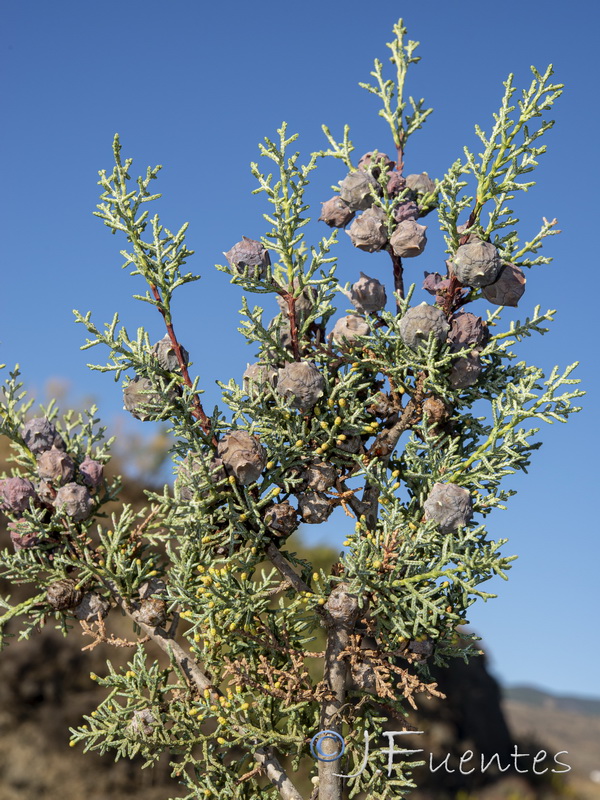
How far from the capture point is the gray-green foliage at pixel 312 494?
2865 mm

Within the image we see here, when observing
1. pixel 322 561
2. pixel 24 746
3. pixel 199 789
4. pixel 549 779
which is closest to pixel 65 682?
pixel 24 746

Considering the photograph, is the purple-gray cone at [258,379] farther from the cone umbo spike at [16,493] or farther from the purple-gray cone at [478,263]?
the cone umbo spike at [16,493]

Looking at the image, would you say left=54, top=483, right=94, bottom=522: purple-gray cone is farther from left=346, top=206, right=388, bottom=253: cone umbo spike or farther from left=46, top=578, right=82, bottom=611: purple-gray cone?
left=346, top=206, right=388, bottom=253: cone umbo spike

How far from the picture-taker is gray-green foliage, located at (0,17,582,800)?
2.87 meters

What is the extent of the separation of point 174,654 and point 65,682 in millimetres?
6089

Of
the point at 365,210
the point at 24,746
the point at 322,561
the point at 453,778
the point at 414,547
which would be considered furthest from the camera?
the point at 453,778

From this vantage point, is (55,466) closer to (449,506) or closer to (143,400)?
(143,400)

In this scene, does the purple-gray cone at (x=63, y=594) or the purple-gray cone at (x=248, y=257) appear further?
the purple-gray cone at (x=63, y=594)

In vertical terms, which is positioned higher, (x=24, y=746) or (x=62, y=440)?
(x=62, y=440)

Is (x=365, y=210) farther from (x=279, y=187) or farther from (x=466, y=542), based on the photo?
(x=466, y=542)

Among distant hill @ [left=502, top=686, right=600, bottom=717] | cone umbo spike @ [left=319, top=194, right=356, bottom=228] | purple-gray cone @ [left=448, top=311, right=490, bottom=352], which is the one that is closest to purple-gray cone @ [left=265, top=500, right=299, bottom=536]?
purple-gray cone @ [left=448, top=311, right=490, bottom=352]

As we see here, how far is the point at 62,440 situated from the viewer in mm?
3457

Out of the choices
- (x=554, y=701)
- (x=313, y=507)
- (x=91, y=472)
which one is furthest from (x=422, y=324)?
(x=554, y=701)

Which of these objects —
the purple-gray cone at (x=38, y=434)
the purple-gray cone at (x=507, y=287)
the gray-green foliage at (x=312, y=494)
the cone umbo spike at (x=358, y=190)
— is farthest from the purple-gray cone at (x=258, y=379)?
the purple-gray cone at (x=38, y=434)
